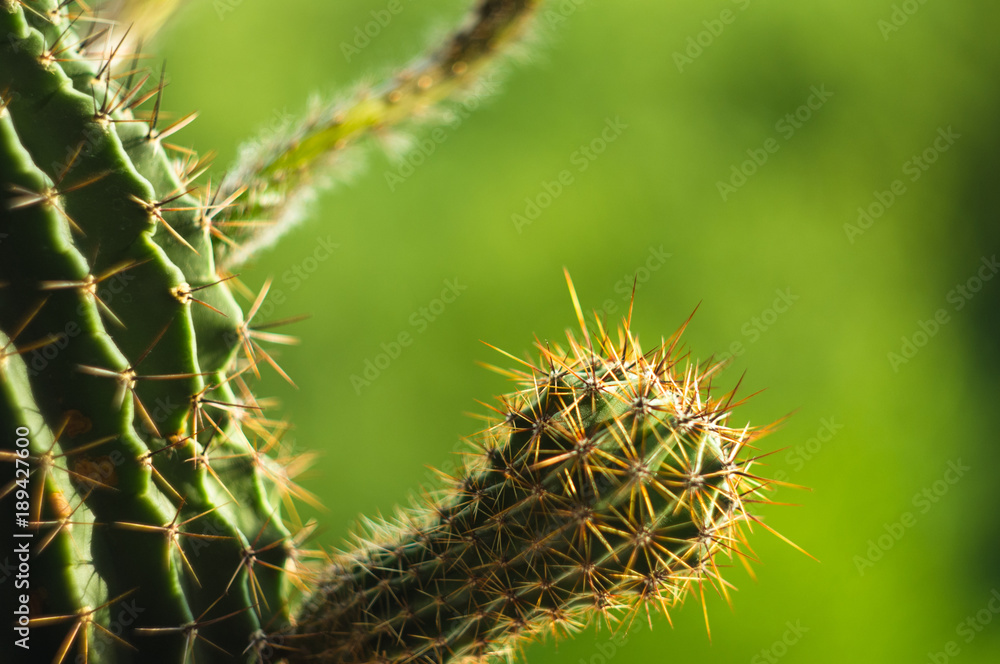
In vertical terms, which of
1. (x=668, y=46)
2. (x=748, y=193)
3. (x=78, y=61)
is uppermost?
(x=668, y=46)

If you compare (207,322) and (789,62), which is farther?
(789,62)

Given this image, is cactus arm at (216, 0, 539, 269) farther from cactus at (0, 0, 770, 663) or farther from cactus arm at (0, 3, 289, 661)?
cactus arm at (0, 3, 289, 661)

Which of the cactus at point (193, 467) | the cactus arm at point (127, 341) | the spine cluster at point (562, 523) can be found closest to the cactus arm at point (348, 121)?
the cactus at point (193, 467)

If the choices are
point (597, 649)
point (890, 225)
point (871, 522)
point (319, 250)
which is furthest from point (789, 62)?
point (597, 649)

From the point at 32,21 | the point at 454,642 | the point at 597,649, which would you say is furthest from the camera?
the point at 597,649

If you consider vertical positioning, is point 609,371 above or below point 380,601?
above

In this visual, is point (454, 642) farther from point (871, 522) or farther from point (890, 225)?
point (890, 225)

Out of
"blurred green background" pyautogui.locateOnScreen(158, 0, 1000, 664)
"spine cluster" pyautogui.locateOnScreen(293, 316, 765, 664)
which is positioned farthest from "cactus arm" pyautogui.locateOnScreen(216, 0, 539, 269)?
"blurred green background" pyautogui.locateOnScreen(158, 0, 1000, 664)
